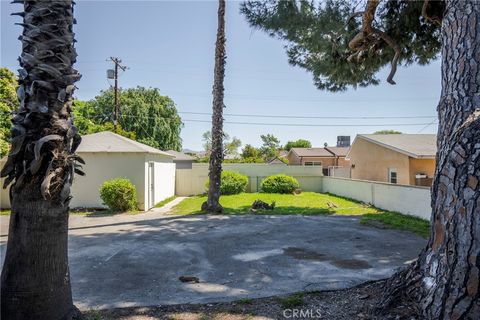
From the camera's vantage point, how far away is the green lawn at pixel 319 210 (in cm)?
978

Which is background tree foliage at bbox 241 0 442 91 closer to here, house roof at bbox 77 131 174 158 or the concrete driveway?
the concrete driveway

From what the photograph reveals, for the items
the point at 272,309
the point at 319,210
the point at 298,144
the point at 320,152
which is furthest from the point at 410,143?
the point at 298,144

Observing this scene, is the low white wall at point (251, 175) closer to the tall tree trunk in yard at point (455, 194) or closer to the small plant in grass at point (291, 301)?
the small plant in grass at point (291, 301)

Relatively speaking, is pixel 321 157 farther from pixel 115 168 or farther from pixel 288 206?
pixel 115 168

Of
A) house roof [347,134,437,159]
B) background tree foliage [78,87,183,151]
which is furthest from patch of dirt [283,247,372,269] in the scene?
background tree foliage [78,87,183,151]

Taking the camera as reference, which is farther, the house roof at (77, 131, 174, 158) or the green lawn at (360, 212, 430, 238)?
the house roof at (77, 131, 174, 158)

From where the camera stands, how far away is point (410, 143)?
1742 cm

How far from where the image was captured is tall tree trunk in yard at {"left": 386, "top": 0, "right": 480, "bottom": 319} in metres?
2.37

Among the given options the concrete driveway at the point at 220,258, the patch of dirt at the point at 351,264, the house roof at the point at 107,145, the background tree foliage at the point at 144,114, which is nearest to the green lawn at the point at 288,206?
the concrete driveway at the point at 220,258

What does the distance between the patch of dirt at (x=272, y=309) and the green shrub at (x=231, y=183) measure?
1427cm

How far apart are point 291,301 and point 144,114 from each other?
34545mm

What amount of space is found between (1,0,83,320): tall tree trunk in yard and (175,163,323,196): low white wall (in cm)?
1672

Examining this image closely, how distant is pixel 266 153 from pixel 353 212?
3627cm

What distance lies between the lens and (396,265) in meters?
5.60
